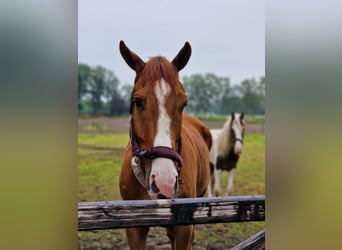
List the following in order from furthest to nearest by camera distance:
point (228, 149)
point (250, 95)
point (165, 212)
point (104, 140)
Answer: point (228, 149) → point (250, 95) → point (104, 140) → point (165, 212)

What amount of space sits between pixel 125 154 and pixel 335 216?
2.47 ft

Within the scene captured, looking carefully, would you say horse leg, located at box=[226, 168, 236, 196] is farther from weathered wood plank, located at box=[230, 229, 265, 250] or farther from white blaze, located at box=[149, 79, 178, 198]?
white blaze, located at box=[149, 79, 178, 198]

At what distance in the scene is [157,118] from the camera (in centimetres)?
110

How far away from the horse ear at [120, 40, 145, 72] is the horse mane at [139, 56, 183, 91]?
0.08 ft

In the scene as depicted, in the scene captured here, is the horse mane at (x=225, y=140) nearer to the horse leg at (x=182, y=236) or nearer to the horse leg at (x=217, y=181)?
the horse leg at (x=217, y=181)

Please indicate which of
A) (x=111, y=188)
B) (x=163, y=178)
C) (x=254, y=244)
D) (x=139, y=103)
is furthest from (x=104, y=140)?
(x=254, y=244)

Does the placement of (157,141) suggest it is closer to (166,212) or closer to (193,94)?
(166,212)

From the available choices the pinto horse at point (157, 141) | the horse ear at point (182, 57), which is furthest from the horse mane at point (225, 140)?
the horse ear at point (182, 57)

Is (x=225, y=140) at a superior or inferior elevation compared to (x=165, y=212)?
superior

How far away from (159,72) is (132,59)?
120 mm

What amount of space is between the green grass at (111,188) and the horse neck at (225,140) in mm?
266

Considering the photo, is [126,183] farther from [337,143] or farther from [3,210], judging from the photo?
[337,143]

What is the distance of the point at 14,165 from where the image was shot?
0.84 m

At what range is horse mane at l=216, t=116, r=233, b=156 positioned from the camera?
5.92ft
